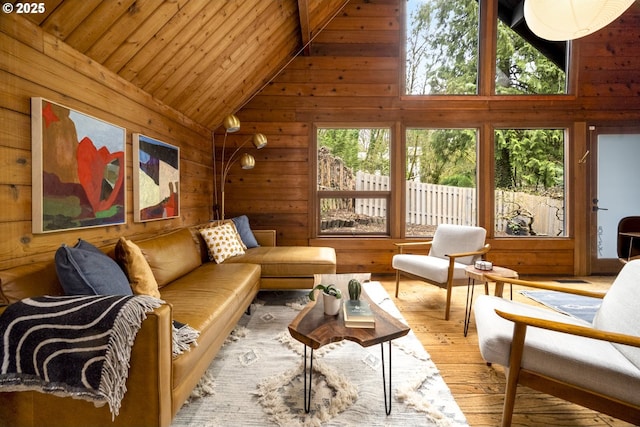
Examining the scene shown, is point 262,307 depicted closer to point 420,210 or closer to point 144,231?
point 144,231

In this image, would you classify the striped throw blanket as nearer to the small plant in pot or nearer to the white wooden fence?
the small plant in pot

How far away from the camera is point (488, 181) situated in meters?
3.89

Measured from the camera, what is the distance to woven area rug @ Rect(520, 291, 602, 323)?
267cm

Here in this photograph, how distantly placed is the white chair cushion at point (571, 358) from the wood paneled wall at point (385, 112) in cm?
258

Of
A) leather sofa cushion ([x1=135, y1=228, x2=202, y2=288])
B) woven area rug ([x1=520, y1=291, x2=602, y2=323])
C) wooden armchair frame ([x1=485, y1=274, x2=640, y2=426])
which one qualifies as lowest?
woven area rug ([x1=520, y1=291, x2=602, y2=323])

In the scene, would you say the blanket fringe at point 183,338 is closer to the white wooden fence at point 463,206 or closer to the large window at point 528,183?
the white wooden fence at point 463,206

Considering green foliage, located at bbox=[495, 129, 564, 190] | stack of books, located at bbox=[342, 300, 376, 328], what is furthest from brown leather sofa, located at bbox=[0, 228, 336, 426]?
green foliage, located at bbox=[495, 129, 564, 190]

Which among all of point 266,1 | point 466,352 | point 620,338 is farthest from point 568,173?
point 266,1

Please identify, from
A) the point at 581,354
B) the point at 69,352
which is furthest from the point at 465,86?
the point at 69,352

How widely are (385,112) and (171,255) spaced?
10.7 ft

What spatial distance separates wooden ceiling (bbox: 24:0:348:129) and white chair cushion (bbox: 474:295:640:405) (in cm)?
282

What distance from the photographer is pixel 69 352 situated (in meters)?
1.03

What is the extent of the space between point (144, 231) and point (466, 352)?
280cm

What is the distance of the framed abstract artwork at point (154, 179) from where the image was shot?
2291mm
